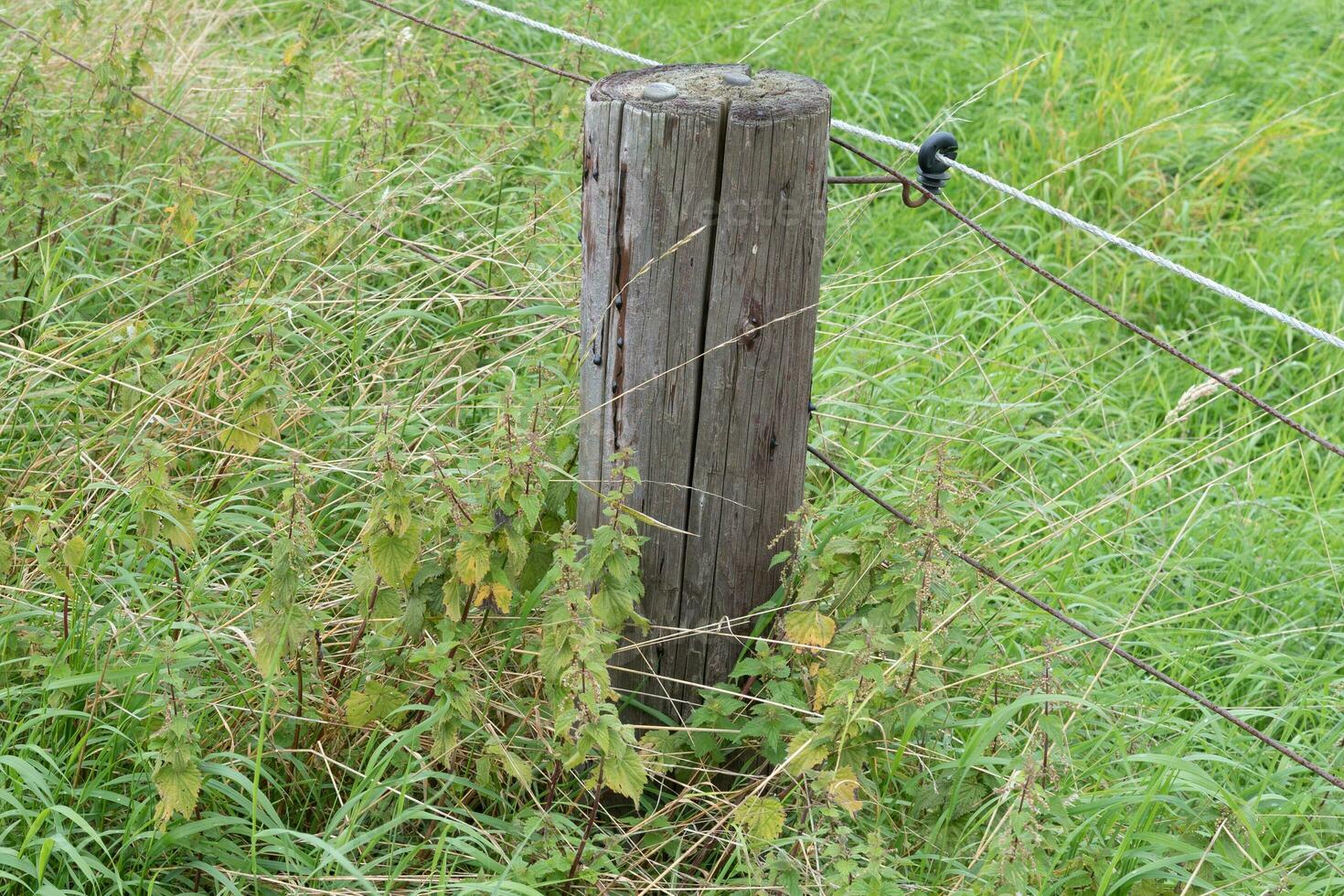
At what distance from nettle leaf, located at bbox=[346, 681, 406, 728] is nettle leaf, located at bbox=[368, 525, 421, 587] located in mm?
206

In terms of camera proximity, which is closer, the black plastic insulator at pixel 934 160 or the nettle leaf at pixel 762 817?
the nettle leaf at pixel 762 817

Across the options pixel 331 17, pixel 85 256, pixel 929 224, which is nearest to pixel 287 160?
pixel 85 256

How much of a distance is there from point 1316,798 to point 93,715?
97.6 inches

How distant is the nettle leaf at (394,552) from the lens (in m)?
2.21

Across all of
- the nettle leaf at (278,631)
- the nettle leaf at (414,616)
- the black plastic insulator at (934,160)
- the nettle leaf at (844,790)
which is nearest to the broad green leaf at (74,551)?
the nettle leaf at (278,631)

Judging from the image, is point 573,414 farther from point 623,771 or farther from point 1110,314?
point 1110,314

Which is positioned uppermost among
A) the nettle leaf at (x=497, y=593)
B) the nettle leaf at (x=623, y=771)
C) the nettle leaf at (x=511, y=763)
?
the nettle leaf at (x=497, y=593)

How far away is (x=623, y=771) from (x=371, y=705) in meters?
0.54

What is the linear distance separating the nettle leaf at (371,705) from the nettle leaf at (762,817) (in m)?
0.64

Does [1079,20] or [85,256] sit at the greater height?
[1079,20]

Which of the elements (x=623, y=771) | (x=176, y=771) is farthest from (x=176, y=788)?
(x=623, y=771)

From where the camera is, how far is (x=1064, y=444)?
155 inches

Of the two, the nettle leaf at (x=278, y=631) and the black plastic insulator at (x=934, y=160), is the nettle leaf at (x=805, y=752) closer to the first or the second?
the nettle leaf at (x=278, y=631)

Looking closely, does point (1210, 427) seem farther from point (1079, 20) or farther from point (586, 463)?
point (1079, 20)
